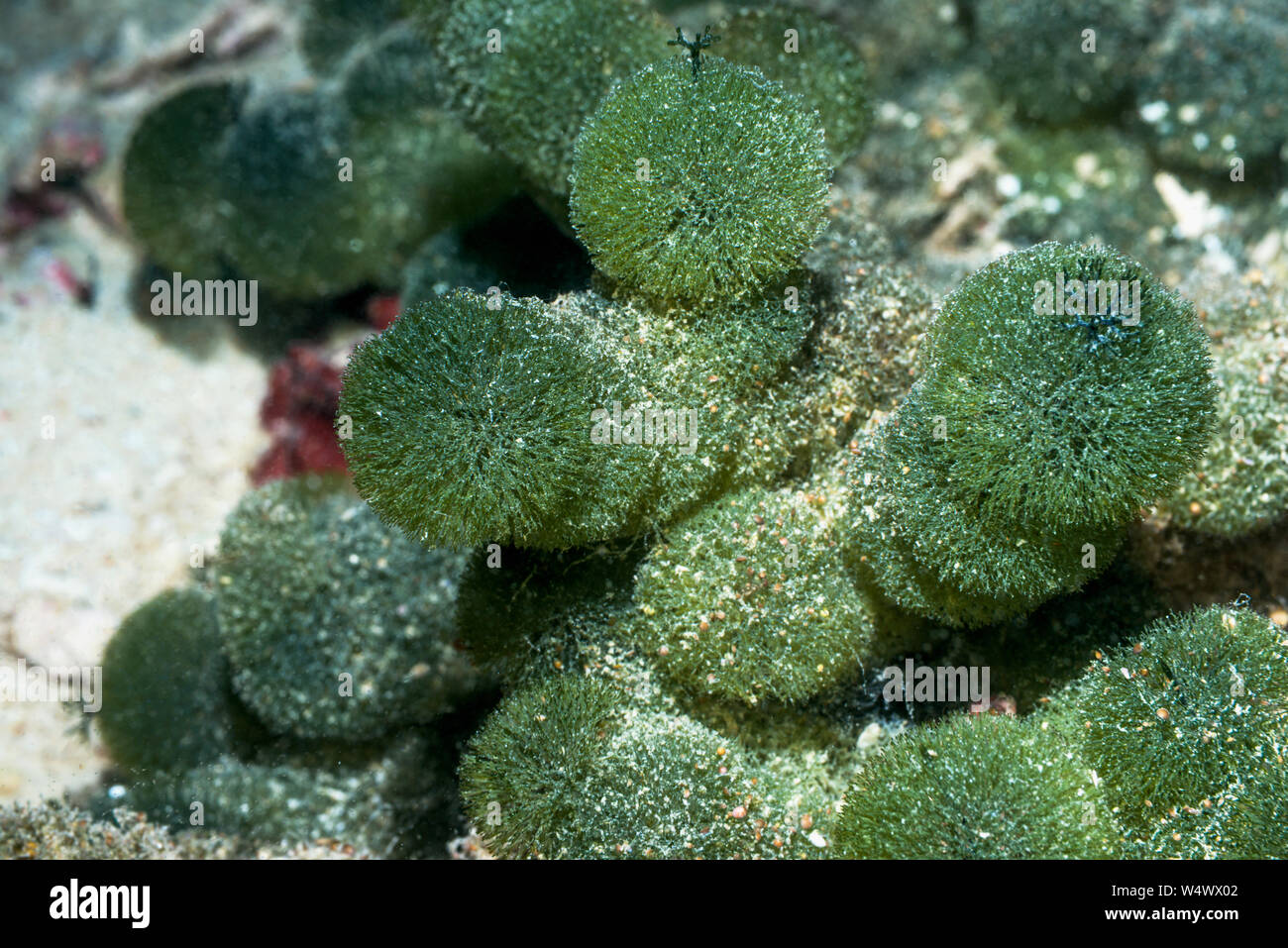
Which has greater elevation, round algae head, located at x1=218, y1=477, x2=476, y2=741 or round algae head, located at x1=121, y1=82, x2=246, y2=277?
round algae head, located at x1=121, y1=82, x2=246, y2=277

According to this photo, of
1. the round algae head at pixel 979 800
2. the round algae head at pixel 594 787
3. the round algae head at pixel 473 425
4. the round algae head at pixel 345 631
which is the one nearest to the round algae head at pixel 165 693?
the round algae head at pixel 345 631

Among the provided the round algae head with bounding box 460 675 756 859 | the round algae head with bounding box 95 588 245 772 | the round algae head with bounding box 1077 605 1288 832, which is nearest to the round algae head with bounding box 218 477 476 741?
the round algae head with bounding box 95 588 245 772

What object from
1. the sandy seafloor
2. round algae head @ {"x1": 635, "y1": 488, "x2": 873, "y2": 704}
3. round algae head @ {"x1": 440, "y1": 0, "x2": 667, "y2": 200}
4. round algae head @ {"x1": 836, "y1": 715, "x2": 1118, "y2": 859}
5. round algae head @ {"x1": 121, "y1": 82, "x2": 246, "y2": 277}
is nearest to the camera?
round algae head @ {"x1": 836, "y1": 715, "x2": 1118, "y2": 859}

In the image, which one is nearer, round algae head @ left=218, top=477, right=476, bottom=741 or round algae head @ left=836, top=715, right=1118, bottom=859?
round algae head @ left=836, top=715, right=1118, bottom=859

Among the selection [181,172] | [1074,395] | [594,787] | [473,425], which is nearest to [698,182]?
[473,425]

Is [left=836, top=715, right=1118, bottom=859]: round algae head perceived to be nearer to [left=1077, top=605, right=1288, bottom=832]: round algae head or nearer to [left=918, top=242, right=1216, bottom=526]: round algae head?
[left=1077, top=605, right=1288, bottom=832]: round algae head

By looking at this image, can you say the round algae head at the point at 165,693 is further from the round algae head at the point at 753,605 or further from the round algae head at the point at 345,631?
the round algae head at the point at 753,605
